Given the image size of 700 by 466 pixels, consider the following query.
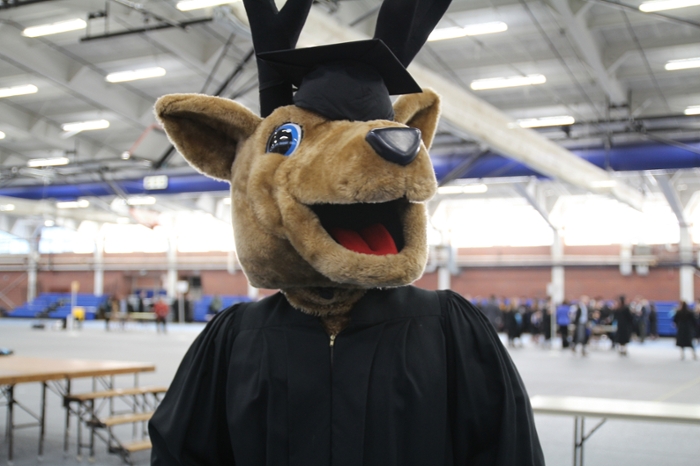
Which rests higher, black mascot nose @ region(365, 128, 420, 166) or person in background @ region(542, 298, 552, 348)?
black mascot nose @ region(365, 128, 420, 166)

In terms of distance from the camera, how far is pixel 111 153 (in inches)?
831

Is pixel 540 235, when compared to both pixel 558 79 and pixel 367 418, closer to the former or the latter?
pixel 558 79

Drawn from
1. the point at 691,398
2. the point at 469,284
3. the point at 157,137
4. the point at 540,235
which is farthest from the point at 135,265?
the point at 691,398

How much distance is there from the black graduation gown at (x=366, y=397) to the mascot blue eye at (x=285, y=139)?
35 centimetres

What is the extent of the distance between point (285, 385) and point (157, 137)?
1174cm

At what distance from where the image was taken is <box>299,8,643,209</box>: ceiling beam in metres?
7.76

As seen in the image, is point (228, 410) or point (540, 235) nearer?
point (228, 410)

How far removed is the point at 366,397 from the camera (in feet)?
4.35

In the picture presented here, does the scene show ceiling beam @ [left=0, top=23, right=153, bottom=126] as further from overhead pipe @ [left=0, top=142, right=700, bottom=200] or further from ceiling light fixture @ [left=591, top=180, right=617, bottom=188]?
ceiling light fixture @ [left=591, top=180, right=617, bottom=188]

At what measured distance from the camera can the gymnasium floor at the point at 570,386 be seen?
5.65 m

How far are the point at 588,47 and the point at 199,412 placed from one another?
1149 cm

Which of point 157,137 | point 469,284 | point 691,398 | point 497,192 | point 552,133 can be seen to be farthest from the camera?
point 469,284

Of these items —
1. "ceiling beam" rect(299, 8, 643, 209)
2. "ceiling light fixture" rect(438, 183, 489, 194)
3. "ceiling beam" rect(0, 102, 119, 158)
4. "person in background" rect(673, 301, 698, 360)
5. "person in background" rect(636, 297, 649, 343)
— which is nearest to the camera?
"ceiling beam" rect(299, 8, 643, 209)

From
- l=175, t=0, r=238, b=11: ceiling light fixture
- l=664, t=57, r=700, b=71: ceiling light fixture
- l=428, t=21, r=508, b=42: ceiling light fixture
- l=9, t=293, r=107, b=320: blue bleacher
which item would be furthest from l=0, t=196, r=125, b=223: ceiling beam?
l=664, t=57, r=700, b=71: ceiling light fixture
